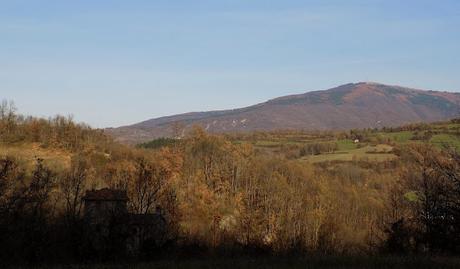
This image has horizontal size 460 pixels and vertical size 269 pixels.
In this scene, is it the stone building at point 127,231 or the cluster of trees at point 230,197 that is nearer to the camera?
the cluster of trees at point 230,197

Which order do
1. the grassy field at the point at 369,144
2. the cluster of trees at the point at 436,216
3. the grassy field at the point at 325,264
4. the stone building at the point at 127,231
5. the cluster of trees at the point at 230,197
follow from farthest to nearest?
the grassy field at the point at 369,144, the stone building at the point at 127,231, the cluster of trees at the point at 230,197, the cluster of trees at the point at 436,216, the grassy field at the point at 325,264

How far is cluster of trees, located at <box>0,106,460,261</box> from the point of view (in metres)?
19.2

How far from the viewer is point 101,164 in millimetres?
77750

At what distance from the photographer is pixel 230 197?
74.8m

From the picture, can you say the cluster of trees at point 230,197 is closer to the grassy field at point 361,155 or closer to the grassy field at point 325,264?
the grassy field at point 361,155

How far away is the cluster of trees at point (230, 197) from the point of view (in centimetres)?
1919

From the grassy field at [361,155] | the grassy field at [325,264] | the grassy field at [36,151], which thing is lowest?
the grassy field at [361,155]

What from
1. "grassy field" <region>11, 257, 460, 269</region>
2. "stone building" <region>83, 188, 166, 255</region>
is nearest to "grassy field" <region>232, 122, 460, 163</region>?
"stone building" <region>83, 188, 166, 255</region>

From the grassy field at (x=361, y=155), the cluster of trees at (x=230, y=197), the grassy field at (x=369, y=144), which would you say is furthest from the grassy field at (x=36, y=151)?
the grassy field at (x=361, y=155)

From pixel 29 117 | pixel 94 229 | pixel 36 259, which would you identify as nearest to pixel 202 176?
pixel 29 117

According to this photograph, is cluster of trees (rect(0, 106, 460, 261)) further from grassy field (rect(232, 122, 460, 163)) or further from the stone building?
grassy field (rect(232, 122, 460, 163))

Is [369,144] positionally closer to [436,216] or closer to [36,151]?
[36,151]

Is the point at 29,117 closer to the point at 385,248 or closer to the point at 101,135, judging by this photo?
the point at 101,135

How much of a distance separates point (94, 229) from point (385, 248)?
12.3 metres
